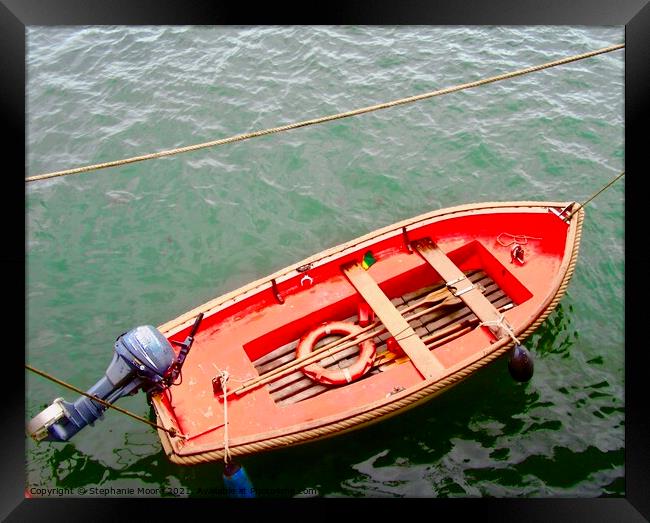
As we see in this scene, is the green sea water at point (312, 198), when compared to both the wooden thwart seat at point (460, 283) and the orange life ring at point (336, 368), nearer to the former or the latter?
the orange life ring at point (336, 368)

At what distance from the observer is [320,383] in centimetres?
665

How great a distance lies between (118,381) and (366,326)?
295 centimetres

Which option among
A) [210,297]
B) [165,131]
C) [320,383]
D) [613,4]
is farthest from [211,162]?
[613,4]

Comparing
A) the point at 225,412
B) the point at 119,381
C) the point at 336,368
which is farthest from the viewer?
the point at 336,368

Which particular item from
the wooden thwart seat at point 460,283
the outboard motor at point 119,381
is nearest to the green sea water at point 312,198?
the wooden thwart seat at point 460,283

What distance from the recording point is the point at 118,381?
567 cm

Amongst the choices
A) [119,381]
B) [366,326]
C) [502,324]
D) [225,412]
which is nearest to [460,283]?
[502,324]

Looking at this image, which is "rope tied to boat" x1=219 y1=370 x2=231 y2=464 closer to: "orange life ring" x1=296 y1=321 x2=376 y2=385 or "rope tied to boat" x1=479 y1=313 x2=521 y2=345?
"orange life ring" x1=296 y1=321 x2=376 y2=385

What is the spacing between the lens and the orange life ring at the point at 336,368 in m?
6.62

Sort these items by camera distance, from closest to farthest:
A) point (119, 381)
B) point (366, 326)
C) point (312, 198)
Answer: point (119, 381)
point (366, 326)
point (312, 198)

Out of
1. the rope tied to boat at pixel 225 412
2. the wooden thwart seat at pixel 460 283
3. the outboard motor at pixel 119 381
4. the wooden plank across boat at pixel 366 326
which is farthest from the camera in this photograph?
the wooden thwart seat at pixel 460 283

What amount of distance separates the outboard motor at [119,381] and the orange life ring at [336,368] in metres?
1.64

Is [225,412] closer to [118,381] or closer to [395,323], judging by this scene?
[118,381]

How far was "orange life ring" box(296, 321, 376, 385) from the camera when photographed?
21.7 feet
